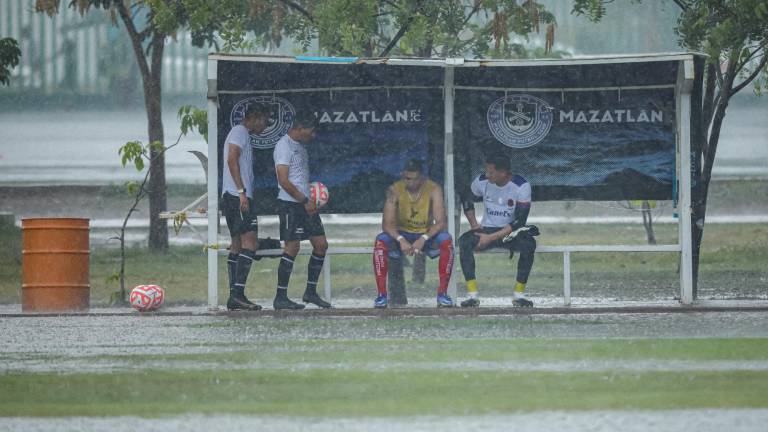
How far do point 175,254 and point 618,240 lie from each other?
8020mm

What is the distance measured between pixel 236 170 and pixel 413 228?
6.40 feet

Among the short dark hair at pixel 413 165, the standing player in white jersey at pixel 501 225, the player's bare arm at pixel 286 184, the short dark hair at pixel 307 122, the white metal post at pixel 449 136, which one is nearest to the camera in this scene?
the player's bare arm at pixel 286 184

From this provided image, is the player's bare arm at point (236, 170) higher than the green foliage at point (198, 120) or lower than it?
lower

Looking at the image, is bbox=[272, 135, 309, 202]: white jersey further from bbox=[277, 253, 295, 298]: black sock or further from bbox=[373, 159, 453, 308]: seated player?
bbox=[373, 159, 453, 308]: seated player

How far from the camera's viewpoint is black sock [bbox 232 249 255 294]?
51.9ft

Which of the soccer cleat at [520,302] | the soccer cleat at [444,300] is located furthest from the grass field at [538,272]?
the soccer cleat at [520,302]

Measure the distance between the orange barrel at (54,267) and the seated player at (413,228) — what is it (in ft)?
10.2

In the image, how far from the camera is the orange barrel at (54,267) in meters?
16.3

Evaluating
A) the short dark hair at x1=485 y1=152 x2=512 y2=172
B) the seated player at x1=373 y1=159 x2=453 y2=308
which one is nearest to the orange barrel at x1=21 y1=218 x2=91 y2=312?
the seated player at x1=373 y1=159 x2=453 y2=308

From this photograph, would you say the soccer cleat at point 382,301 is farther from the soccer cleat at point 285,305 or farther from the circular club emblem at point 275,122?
the circular club emblem at point 275,122

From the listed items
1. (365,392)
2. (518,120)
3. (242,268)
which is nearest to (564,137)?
(518,120)

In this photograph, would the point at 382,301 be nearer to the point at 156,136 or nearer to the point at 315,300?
the point at 315,300

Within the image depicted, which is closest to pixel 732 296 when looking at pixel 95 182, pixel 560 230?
pixel 560 230

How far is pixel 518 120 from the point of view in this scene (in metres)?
17.0
